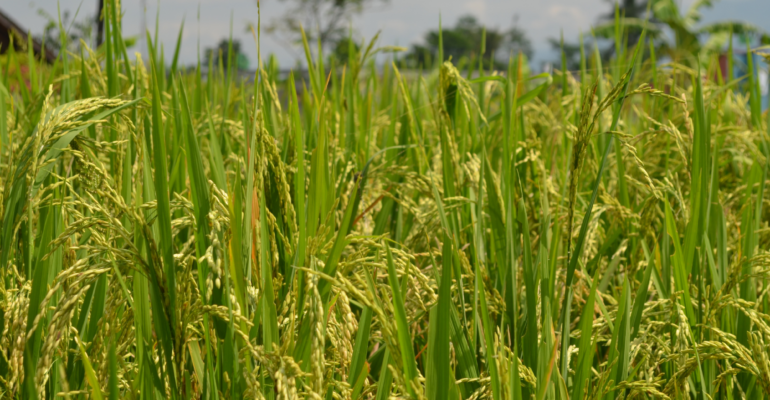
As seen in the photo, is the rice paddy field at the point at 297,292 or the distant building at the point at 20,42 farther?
the distant building at the point at 20,42

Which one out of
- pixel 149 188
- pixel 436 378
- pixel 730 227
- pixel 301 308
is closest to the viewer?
pixel 436 378

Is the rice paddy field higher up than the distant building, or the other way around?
the distant building

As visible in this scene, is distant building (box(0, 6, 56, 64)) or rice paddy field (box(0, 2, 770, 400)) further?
distant building (box(0, 6, 56, 64))

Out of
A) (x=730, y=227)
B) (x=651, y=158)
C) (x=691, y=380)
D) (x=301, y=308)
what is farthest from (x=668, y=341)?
(x=651, y=158)

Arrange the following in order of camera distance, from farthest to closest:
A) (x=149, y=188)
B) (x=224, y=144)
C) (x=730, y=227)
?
1. (x=224, y=144)
2. (x=730, y=227)
3. (x=149, y=188)

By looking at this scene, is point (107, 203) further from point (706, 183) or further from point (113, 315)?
point (706, 183)

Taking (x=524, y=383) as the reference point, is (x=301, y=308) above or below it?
above

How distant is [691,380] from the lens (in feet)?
2.72

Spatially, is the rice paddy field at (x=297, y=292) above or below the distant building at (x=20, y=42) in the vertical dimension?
below

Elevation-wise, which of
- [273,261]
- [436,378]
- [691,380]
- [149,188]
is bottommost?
[691,380]

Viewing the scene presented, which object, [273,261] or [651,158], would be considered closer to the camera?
[273,261]

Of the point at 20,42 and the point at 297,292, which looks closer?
the point at 297,292

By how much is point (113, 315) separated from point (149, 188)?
204 millimetres

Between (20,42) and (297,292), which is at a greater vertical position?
(20,42)
